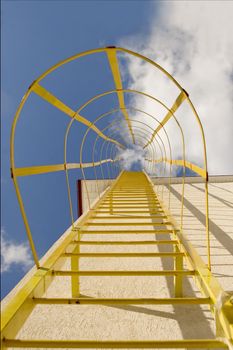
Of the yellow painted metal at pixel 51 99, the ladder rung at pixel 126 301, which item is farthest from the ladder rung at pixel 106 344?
the yellow painted metal at pixel 51 99

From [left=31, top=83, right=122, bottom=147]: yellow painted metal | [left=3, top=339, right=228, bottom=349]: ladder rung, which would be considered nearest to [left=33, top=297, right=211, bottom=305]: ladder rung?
[left=3, top=339, right=228, bottom=349]: ladder rung

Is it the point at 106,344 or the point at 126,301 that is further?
the point at 126,301

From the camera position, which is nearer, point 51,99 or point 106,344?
point 106,344

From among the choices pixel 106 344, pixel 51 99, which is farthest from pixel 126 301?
pixel 51 99

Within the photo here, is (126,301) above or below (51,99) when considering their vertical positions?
below

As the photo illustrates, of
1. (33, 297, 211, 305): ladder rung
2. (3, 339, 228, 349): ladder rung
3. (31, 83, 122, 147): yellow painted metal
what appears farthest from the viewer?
(31, 83, 122, 147): yellow painted metal

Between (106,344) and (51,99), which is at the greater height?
(51,99)

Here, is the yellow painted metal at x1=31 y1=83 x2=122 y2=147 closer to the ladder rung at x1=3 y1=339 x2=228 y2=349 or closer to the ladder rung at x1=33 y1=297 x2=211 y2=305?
the ladder rung at x1=33 y1=297 x2=211 y2=305

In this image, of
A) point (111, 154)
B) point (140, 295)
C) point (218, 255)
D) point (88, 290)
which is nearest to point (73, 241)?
point (88, 290)

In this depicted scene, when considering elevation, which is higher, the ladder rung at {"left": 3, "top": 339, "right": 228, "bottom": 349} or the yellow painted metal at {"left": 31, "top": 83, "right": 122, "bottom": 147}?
the yellow painted metal at {"left": 31, "top": 83, "right": 122, "bottom": 147}

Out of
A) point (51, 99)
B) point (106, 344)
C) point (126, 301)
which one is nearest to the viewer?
point (106, 344)

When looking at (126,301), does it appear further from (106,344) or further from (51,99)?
(51,99)

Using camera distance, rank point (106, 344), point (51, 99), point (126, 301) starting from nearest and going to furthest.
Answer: point (106, 344) < point (126, 301) < point (51, 99)

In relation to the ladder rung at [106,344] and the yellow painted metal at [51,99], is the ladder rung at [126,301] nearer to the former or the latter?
the ladder rung at [106,344]
